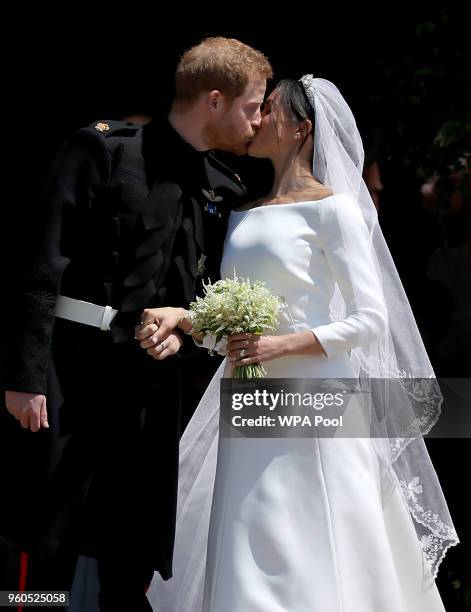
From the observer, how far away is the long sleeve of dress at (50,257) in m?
3.62

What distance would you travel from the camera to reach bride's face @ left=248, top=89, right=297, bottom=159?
12.8 feet

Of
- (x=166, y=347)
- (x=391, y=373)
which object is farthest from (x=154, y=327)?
(x=391, y=373)

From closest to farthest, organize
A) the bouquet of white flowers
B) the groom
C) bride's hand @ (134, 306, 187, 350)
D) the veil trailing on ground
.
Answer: the bouquet of white flowers < bride's hand @ (134, 306, 187, 350) < the groom < the veil trailing on ground

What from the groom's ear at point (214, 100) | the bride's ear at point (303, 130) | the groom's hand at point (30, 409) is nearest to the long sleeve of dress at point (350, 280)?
the bride's ear at point (303, 130)

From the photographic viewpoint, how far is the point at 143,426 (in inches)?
149

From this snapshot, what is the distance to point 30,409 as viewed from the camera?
362 centimetres

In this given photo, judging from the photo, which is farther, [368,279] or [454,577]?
[454,577]

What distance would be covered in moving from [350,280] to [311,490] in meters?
0.67

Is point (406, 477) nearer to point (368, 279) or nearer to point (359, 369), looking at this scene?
point (359, 369)

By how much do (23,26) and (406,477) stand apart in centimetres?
356

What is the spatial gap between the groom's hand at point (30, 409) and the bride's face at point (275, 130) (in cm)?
112

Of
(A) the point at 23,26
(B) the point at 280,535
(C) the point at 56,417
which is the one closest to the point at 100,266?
(C) the point at 56,417

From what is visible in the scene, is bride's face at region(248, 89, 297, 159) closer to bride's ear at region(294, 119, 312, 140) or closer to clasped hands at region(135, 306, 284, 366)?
bride's ear at region(294, 119, 312, 140)

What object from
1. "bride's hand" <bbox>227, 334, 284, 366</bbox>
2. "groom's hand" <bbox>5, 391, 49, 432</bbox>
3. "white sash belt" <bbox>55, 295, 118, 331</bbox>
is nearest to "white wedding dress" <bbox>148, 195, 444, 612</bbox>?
"bride's hand" <bbox>227, 334, 284, 366</bbox>
